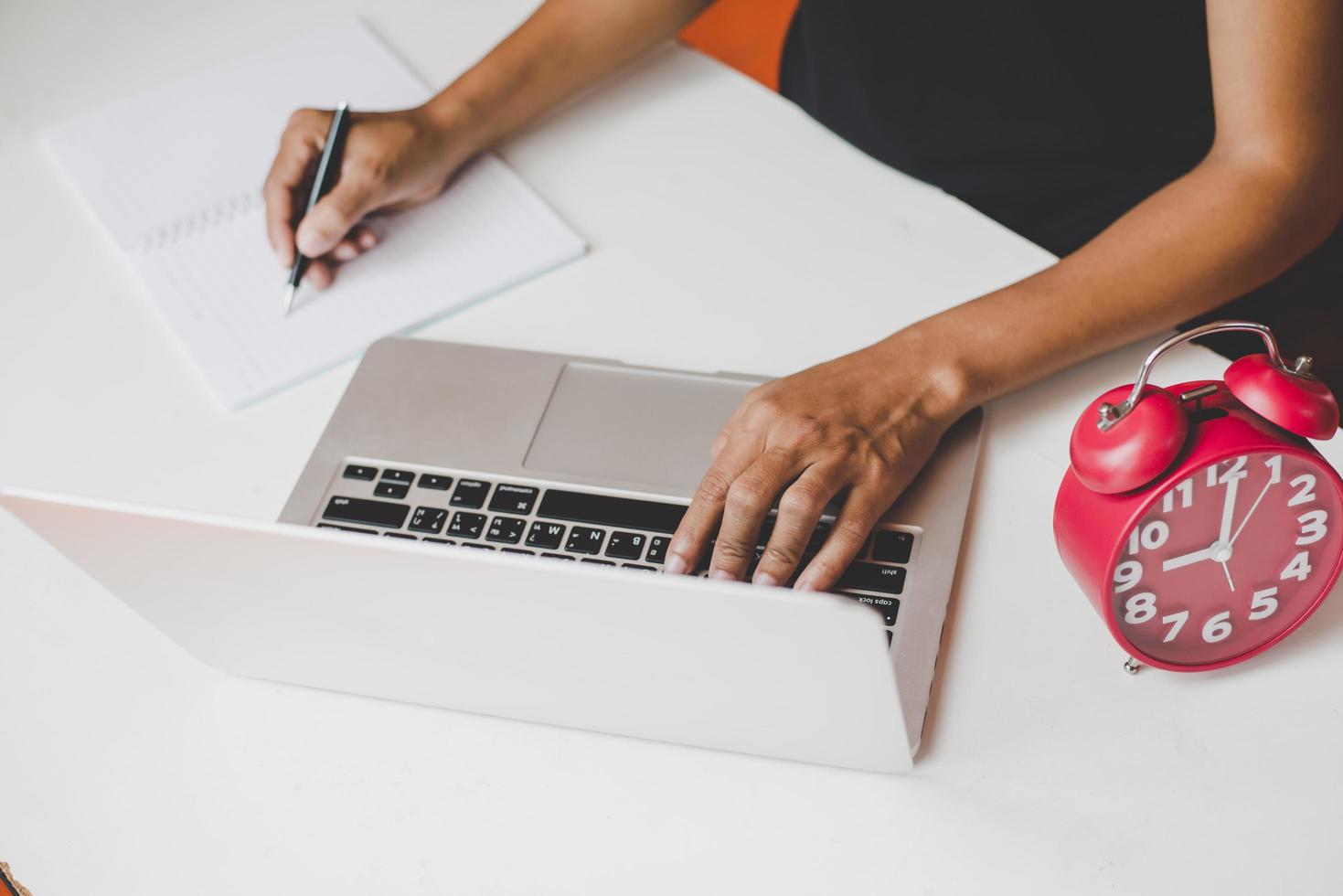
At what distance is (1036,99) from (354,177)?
59 centimetres

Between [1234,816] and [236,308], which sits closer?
[1234,816]

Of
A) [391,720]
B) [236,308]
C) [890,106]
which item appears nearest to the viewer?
[391,720]

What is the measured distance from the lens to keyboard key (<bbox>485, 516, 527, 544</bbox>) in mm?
708

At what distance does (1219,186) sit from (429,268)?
1.98 feet

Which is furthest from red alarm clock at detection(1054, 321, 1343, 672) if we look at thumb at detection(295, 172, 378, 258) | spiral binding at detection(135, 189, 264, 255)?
spiral binding at detection(135, 189, 264, 255)

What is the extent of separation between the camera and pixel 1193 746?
596mm

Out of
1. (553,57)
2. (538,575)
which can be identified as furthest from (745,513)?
(553,57)

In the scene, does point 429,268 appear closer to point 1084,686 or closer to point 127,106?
point 127,106

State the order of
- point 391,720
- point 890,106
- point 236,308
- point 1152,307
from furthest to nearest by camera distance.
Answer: point 890,106 → point 236,308 → point 1152,307 → point 391,720

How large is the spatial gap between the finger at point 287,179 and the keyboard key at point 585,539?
0.40m

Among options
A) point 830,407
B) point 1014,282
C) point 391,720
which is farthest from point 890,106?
point 391,720

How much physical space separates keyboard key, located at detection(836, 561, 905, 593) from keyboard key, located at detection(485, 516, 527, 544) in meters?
0.21

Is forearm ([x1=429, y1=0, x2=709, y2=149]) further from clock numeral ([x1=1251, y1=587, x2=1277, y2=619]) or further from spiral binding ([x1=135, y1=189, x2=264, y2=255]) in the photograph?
clock numeral ([x1=1251, y1=587, x2=1277, y2=619])

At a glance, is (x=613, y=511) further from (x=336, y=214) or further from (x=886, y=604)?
(x=336, y=214)
